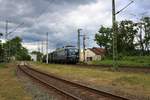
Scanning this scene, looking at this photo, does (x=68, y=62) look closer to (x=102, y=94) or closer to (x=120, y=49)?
(x=120, y=49)

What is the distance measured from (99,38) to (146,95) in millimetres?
95099

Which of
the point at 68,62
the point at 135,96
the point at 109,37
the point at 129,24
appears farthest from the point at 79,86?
the point at 109,37

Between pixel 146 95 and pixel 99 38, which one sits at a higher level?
pixel 99 38

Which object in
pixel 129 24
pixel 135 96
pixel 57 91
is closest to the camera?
pixel 135 96

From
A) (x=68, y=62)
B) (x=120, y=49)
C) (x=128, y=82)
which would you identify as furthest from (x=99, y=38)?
(x=128, y=82)

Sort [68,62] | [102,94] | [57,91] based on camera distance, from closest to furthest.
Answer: [102,94] < [57,91] < [68,62]

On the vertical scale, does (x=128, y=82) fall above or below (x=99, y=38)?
below

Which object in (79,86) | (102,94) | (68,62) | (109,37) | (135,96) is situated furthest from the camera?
(109,37)

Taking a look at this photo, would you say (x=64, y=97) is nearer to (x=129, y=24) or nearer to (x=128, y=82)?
(x=128, y=82)

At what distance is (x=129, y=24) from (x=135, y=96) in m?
81.5

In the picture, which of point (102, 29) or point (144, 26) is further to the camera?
point (102, 29)

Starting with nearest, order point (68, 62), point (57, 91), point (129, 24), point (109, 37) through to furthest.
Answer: point (57, 91), point (68, 62), point (129, 24), point (109, 37)

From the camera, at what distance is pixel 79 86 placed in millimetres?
20625

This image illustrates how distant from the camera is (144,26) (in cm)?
9619
